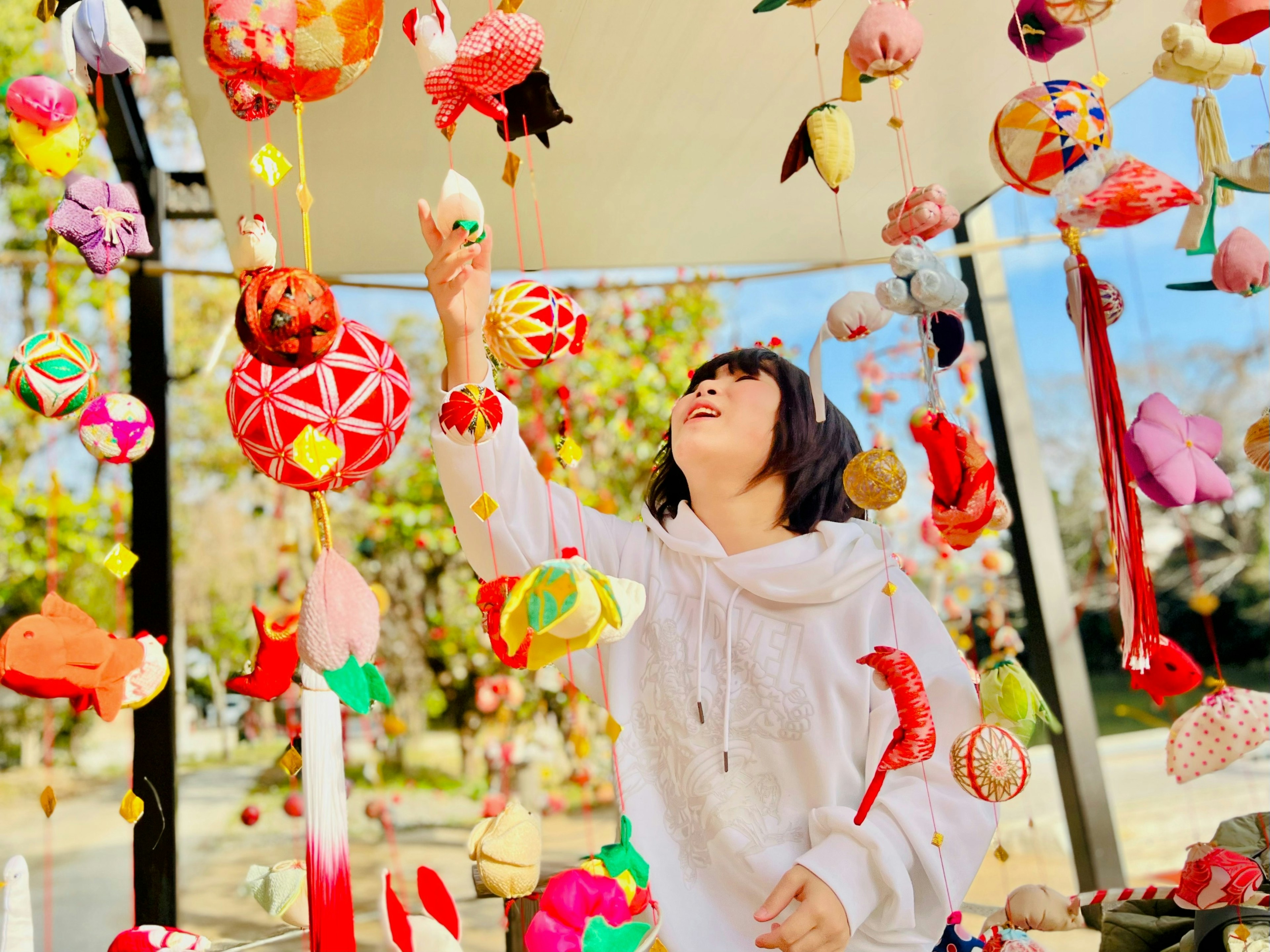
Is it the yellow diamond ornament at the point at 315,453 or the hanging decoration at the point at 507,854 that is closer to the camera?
the yellow diamond ornament at the point at 315,453

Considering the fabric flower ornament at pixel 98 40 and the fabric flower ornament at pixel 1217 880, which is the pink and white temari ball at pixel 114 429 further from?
the fabric flower ornament at pixel 1217 880

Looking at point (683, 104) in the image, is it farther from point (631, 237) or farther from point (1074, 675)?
point (1074, 675)

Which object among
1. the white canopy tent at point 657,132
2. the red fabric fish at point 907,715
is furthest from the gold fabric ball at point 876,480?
the white canopy tent at point 657,132

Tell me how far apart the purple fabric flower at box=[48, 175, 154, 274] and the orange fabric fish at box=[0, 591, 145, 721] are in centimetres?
39

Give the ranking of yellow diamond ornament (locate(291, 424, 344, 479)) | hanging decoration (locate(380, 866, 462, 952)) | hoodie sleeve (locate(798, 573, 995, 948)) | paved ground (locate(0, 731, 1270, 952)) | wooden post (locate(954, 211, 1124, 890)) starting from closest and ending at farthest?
hanging decoration (locate(380, 866, 462, 952)), yellow diamond ornament (locate(291, 424, 344, 479)), hoodie sleeve (locate(798, 573, 995, 948)), wooden post (locate(954, 211, 1124, 890)), paved ground (locate(0, 731, 1270, 952))

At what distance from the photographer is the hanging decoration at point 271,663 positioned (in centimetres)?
127

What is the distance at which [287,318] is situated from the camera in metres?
0.73

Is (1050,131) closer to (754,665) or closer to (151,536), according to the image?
(754,665)

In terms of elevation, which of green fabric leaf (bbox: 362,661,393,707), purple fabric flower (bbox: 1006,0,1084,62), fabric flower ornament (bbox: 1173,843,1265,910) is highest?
purple fabric flower (bbox: 1006,0,1084,62)

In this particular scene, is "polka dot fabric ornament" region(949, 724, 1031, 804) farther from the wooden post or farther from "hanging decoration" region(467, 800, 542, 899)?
the wooden post

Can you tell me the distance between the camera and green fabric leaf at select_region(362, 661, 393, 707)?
79 centimetres

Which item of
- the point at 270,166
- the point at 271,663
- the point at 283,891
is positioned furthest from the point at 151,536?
the point at 270,166

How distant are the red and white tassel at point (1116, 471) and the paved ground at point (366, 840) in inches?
84.1

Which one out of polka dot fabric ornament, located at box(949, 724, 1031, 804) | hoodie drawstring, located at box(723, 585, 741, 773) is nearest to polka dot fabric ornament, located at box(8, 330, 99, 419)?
hoodie drawstring, located at box(723, 585, 741, 773)
